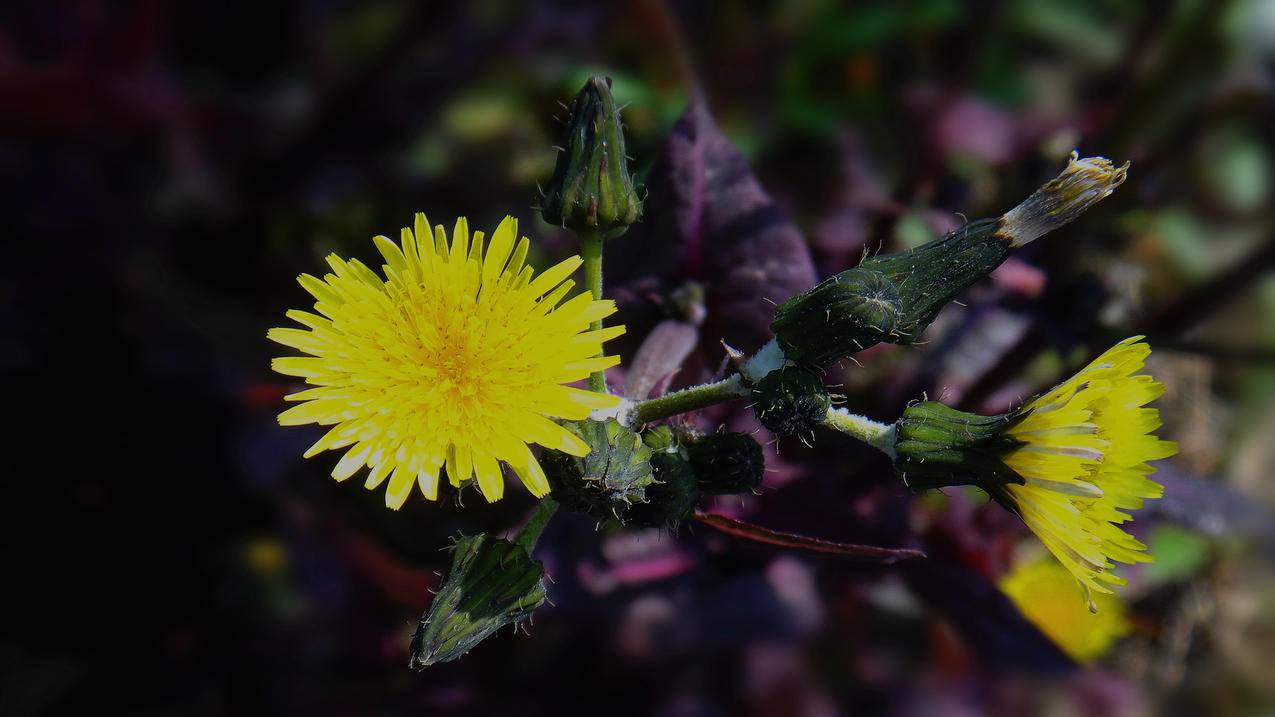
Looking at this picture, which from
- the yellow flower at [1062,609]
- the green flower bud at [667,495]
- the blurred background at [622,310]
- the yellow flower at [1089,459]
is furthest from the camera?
the yellow flower at [1062,609]

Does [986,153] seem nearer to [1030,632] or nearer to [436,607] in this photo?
[1030,632]

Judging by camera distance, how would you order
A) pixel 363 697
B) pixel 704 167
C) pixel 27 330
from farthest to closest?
pixel 27 330 < pixel 363 697 < pixel 704 167

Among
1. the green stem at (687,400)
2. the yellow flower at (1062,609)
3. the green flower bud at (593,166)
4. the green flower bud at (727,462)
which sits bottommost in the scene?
the yellow flower at (1062,609)

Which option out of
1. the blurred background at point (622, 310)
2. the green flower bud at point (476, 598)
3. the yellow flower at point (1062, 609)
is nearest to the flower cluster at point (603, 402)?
the green flower bud at point (476, 598)

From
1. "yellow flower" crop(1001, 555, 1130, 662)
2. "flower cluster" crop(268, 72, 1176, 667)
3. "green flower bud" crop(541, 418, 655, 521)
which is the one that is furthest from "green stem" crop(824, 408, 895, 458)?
"yellow flower" crop(1001, 555, 1130, 662)

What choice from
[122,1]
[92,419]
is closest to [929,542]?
Answer: [92,419]

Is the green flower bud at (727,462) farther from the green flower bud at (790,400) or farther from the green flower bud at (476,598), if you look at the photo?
the green flower bud at (476,598)

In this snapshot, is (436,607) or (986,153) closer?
(436,607)
